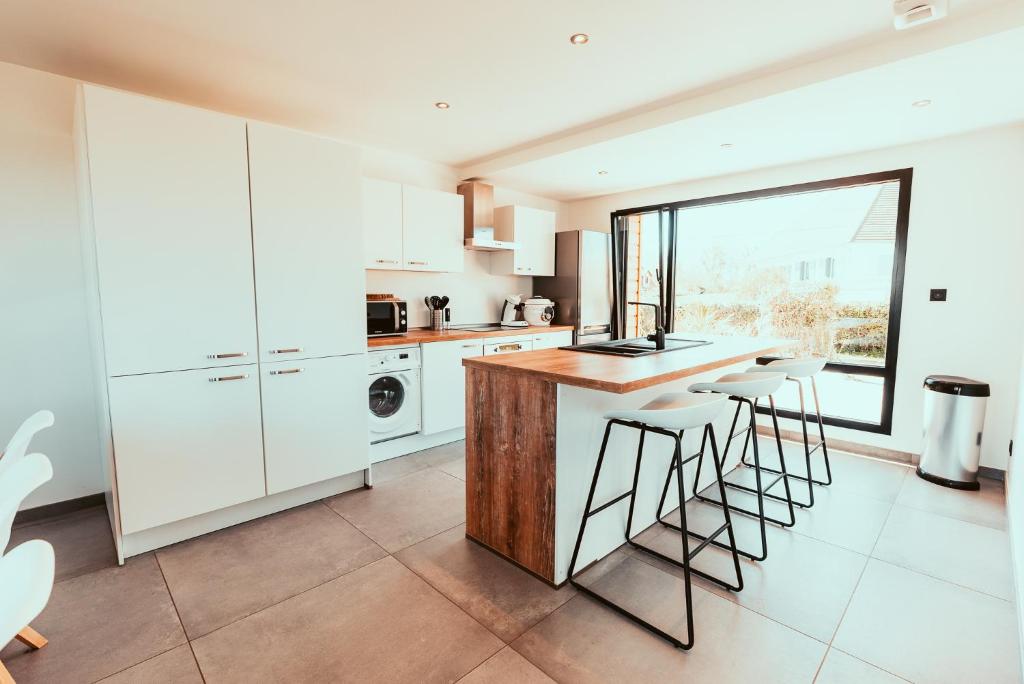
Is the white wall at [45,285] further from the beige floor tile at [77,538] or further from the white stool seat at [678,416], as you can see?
the white stool seat at [678,416]

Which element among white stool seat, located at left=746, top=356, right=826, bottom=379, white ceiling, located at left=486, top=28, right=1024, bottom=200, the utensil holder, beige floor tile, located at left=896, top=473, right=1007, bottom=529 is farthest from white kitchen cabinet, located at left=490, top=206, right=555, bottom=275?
beige floor tile, located at left=896, top=473, right=1007, bottom=529

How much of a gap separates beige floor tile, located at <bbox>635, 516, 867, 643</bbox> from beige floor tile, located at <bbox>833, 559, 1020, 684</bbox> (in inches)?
2.6

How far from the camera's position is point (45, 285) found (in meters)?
2.59

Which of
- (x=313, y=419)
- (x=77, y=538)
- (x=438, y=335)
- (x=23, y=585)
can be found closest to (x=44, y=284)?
(x=77, y=538)

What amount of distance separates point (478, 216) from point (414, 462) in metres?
2.27

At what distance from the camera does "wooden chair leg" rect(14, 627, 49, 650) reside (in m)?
1.66

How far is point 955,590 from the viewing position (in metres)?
2.01

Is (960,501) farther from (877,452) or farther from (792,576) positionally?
(792,576)

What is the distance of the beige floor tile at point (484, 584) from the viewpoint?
72.4 inches

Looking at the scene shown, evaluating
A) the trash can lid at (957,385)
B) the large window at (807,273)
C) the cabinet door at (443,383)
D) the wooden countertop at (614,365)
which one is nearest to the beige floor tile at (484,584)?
the wooden countertop at (614,365)

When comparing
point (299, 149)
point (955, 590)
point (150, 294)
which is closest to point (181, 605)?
point (150, 294)

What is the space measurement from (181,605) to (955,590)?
3243 millimetres

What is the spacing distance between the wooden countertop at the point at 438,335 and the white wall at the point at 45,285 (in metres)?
1.65

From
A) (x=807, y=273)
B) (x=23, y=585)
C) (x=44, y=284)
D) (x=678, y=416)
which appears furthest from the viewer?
(x=807, y=273)
